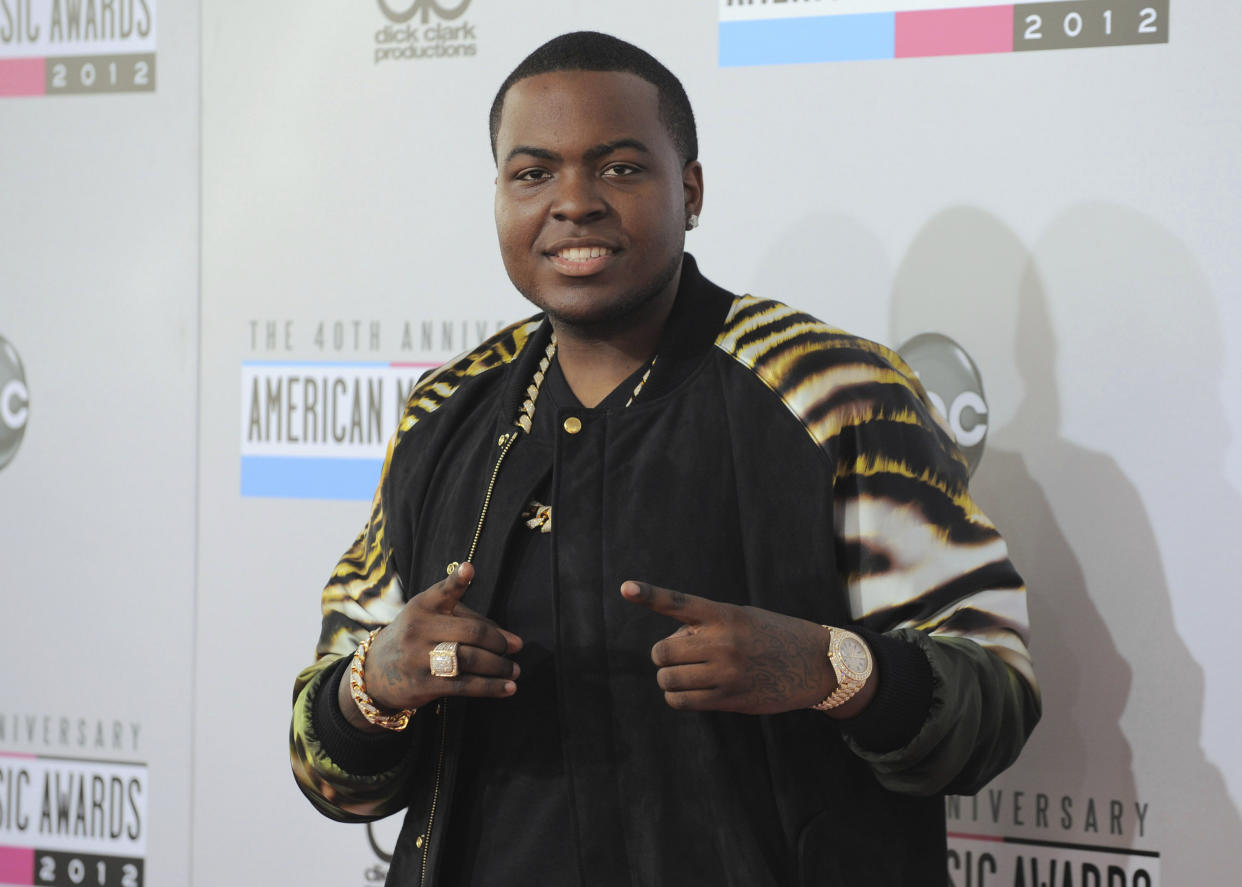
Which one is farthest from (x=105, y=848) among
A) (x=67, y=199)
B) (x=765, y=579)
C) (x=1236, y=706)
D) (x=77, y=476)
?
(x=1236, y=706)

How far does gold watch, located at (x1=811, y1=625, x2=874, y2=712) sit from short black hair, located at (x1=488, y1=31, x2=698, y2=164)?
489 mm

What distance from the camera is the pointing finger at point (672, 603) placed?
3.02 feet

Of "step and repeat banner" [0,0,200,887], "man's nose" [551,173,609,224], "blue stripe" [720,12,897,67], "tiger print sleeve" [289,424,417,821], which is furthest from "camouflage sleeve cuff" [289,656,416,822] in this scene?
"blue stripe" [720,12,897,67]

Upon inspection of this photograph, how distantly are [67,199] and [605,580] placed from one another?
4.61ft

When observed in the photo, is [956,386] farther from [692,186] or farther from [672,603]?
[672,603]

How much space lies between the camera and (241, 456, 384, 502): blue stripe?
1950mm

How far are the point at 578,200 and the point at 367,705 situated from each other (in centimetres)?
47

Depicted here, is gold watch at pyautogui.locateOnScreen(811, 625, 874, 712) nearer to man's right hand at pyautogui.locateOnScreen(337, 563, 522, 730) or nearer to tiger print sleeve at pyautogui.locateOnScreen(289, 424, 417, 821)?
man's right hand at pyautogui.locateOnScreen(337, 563, 522, 730)

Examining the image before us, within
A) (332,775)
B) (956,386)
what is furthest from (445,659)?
(956,386)

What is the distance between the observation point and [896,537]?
1.11 m

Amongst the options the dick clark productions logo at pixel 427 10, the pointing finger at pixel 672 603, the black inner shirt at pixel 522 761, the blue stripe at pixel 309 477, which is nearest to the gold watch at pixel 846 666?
the pointing finger at pixel 672 603

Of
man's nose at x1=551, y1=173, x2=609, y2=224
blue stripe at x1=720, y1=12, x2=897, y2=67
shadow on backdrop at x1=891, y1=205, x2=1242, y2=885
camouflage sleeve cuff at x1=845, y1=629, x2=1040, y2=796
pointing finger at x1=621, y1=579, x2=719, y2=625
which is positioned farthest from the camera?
blue stripe at x1=720, y1=12, x2=897, y2=67

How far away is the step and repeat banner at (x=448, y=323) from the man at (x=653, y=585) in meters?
0.51

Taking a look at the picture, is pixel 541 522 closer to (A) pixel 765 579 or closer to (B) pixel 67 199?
(A) pixel 765 579
